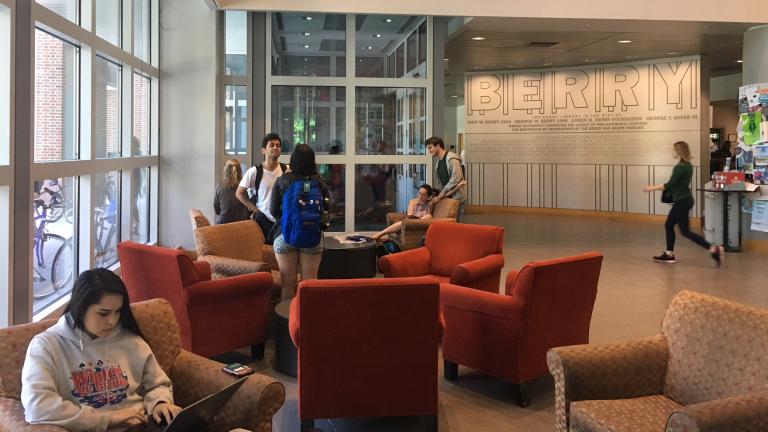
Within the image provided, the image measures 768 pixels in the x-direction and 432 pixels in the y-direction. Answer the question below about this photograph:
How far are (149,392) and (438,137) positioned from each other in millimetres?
7755

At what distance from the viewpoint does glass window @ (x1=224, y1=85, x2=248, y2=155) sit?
9852mm

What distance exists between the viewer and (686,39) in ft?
39.3

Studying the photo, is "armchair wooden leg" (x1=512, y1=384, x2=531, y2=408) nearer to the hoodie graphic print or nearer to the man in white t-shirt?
the hoodie graphic print

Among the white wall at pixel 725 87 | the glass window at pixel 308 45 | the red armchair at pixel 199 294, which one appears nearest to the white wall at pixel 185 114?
the glass window at pixel 308 45

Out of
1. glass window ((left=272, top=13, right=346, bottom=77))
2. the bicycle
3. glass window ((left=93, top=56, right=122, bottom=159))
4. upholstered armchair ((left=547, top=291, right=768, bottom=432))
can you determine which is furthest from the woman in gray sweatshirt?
glass window ((left=272, top=13, right=346, bottom=77))

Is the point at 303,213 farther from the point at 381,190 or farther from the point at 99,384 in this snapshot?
the point at 381,190

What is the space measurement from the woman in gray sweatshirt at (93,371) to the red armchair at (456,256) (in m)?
3.23

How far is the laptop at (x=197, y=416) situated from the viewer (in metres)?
2.19

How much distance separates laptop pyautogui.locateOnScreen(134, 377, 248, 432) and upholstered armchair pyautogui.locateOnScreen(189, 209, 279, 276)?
2.76 metres

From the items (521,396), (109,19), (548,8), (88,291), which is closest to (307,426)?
(521,396)

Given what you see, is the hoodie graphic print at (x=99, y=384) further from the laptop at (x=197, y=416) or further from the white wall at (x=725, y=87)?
the white wall at (x=725, y=87)

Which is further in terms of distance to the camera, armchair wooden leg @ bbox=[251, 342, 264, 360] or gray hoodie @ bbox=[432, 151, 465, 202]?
gray hoodie @ bbox=[432, 151, 465, 202]

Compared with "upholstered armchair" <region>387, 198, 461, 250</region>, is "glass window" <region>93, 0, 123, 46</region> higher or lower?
higher

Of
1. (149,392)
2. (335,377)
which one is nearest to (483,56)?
(335,377)
